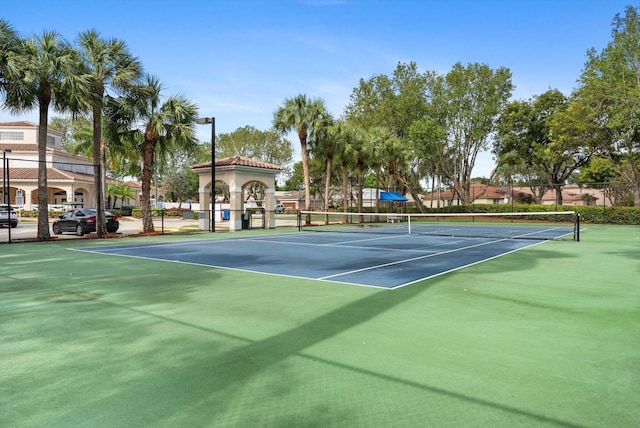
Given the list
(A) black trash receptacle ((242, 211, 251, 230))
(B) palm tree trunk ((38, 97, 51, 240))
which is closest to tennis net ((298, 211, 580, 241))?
(A) black trash receptacle ((242, 211, 251, 230))

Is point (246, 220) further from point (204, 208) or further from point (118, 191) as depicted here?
point (118, 191)

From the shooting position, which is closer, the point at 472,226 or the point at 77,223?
the point at 77,223

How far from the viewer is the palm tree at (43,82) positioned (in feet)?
57.6

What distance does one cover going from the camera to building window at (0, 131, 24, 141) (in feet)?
160

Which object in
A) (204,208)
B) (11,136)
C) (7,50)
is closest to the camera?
(7,50)

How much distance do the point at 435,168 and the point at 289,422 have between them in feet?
178

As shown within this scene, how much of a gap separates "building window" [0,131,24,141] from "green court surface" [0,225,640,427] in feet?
166

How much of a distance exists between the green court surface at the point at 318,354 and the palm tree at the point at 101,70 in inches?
558

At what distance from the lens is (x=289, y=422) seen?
3.09m

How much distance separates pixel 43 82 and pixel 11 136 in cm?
3855

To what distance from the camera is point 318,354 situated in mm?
4508

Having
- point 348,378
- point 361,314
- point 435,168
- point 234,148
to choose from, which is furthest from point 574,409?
point 234,148

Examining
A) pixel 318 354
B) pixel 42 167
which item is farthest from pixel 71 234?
pixel 318 354

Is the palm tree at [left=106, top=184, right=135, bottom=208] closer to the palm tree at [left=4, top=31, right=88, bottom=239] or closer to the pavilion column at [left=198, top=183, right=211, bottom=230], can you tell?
the pavilion column at [left=198, top=183, right=211, bottom=230]
